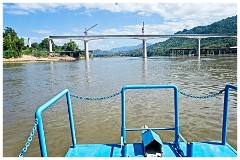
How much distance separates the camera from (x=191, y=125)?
765 centimetres

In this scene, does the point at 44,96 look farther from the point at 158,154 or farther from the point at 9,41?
the point at 9,41

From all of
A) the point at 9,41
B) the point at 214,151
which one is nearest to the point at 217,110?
the point at 214,151

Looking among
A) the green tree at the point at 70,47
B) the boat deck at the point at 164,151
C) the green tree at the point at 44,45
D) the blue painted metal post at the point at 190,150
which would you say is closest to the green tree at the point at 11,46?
the green tree at the point at 44,45

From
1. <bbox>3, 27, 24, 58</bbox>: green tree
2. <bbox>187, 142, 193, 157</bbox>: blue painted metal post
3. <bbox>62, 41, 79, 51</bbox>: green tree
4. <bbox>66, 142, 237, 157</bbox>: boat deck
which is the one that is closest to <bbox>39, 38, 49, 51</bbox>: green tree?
<bbox>62, 41, 79, 51</bbox>: green tree

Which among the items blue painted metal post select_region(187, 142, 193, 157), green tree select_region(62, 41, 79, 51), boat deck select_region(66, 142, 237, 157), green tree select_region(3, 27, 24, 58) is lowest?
boat deck select_region(66, 142, 237, 157)

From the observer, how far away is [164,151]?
4777 mm

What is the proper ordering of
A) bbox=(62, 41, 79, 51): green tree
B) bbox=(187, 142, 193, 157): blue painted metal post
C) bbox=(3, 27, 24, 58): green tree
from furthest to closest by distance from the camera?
bbox=(62, 41, 79, 51): green tree
bbox=(3, 27, 24, 58): green tree
bbox=(187, 142, 193, 157): blue painted metal post

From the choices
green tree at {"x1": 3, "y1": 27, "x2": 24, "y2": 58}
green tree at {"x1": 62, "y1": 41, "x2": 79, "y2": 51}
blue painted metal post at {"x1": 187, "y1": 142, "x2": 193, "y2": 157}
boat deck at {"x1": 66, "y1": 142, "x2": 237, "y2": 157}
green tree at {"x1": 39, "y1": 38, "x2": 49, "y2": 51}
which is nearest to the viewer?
blue painted metal post at {"x1": 187, "y1": 142, "x2": 193, "y2": 157}

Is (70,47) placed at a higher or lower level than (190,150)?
higher

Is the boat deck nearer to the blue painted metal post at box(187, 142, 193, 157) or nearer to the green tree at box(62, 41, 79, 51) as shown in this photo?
the blue painted metal post at box(187, 142, 193, 157)

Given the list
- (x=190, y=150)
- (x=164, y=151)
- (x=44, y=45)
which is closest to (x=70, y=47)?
(x=44, y=45)

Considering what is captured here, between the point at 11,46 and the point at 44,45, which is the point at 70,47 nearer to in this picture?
the point at 44,45

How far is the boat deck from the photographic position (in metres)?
4.64

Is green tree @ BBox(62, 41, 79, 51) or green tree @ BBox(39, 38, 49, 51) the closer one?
green tree @ BBox(39, 38, 49, 51)
